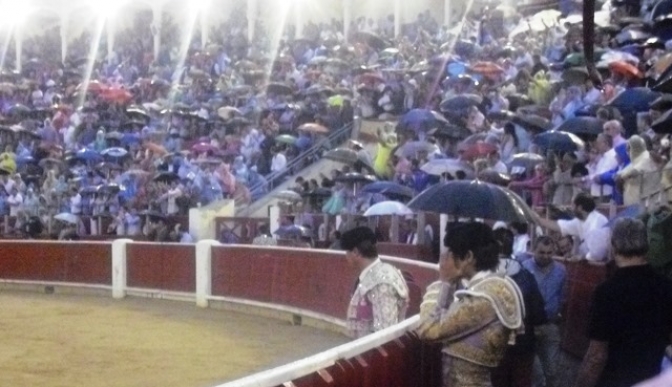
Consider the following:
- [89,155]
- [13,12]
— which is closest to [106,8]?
[13,12]

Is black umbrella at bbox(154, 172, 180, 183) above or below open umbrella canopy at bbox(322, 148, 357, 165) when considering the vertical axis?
below

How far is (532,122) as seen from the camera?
48.1 ft

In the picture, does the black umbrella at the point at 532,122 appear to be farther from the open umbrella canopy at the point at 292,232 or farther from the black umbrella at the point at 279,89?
the black umbrella at the point at 279,89

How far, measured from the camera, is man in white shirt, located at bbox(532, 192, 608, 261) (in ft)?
27.7

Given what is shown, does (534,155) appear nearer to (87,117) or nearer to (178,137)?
(178,137)

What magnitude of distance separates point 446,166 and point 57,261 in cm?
830

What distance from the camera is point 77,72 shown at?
34.1 metres

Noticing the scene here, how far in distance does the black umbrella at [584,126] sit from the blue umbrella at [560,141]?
40 centimetres

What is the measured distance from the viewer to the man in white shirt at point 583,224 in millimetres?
8453

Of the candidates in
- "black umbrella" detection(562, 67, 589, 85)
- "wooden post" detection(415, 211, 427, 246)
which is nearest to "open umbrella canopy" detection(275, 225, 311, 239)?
"wooden post" detection(415, 211, 427, 246)

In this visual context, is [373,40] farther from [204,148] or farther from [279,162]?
[279,162]

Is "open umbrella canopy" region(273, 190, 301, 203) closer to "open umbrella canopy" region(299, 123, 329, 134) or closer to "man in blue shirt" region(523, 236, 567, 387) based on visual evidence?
"open umbrella canopy" region(299, 123, 329, 134)

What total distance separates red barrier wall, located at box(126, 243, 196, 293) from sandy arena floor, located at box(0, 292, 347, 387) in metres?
0.45

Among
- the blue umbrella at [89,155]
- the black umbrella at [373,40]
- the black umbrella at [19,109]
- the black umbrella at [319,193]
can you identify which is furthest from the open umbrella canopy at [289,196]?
the black umbrella at [19,109]
